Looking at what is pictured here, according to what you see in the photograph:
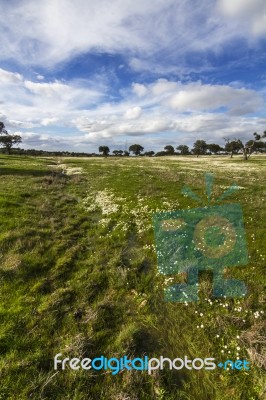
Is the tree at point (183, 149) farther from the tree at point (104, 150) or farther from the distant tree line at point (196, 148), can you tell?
the tree at point (104, 150)

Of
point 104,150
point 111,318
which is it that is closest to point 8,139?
point 104,150

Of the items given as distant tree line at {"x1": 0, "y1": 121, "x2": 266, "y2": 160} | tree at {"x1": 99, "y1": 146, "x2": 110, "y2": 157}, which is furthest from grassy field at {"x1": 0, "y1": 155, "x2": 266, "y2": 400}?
tree at {"x1": 99, "y1": 146, "x2": 110, "y2": 157}

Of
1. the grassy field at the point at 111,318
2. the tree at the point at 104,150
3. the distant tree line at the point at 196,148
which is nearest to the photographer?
the grassy field at the point at 111,318

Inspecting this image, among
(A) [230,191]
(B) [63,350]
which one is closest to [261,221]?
(A) [230,191]

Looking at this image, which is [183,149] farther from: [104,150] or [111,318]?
[111,318]

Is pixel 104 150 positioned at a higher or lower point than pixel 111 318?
higher

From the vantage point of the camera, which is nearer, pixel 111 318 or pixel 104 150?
pixel 111 318

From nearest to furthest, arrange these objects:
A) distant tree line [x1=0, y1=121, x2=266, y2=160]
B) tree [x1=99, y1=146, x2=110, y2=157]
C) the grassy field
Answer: the grassy field < distant tree line [x1=0, y1=121, x2=266, y2=160] < tree [x1=99, y1=146, x2=110, y2=157]

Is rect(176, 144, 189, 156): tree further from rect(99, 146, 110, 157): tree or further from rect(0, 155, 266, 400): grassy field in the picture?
rect(0, 155, 266, 400): grassy field

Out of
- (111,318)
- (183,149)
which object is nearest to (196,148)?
(183,149)

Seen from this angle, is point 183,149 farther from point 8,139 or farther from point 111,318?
point 111,318

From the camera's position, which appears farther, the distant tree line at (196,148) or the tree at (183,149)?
the tree at (183,149)

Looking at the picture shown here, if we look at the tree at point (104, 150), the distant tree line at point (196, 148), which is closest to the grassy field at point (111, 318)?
the distant tree line at point (196, 148)

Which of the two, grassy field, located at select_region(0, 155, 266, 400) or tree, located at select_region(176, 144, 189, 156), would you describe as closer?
grassy field, located at select_region(0, 155, 266, 400)
